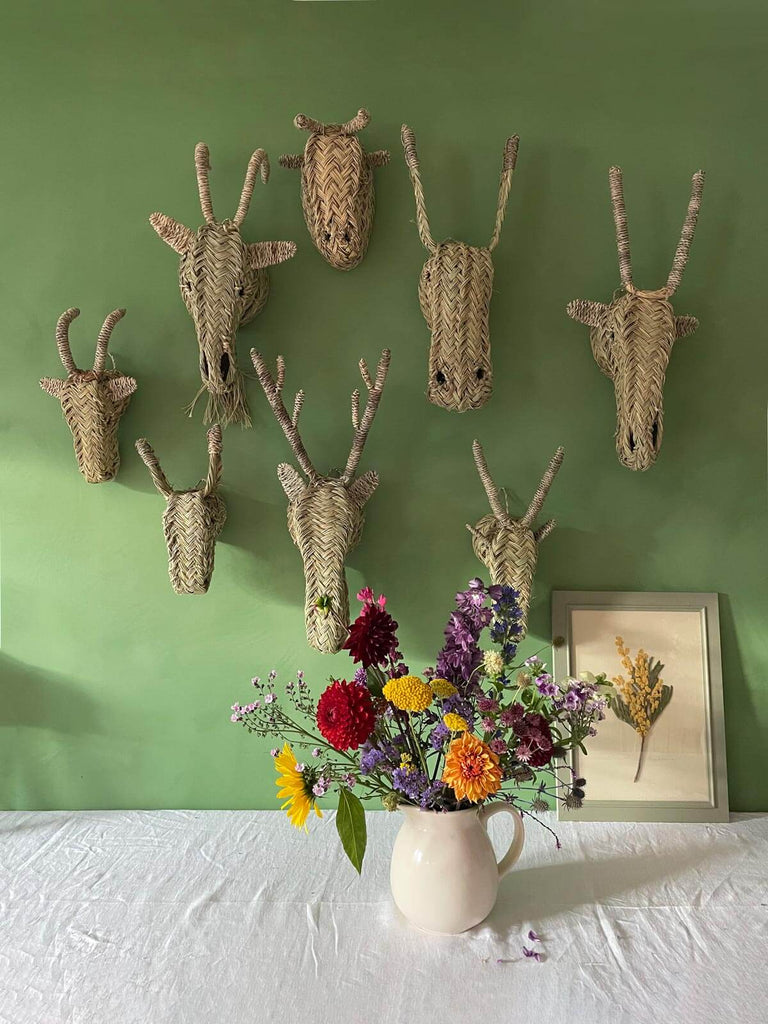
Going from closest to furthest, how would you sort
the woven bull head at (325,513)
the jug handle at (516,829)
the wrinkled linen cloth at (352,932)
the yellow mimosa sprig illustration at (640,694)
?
the wrinkled linen cloth at (352,932), the jug handle at (516,829), the woven bull head at (325,513), the yellow mimosa sprig illustration at (640,694)

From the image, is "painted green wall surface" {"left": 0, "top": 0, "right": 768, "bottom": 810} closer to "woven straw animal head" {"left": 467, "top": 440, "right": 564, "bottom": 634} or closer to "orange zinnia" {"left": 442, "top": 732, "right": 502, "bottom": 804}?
"woven straw animal head" {"left": 467, "top": 440, "right": 564, "bottom": 634}

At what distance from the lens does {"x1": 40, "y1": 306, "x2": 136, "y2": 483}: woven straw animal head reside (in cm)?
Result: 151

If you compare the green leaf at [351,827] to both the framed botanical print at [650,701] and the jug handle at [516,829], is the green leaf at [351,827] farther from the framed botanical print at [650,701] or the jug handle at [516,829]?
the framed botanical print at [650,701]

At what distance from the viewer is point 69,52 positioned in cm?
160

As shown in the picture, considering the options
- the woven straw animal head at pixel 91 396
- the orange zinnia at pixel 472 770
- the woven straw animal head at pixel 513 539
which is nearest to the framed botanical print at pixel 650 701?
the woven straw animal head at pixel 513 539

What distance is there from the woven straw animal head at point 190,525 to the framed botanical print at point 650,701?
26.5 inches

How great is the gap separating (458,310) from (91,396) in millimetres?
698

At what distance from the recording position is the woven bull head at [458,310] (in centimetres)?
146

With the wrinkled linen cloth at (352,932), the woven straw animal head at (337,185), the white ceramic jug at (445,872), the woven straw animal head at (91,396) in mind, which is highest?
the woven straw animal head at (337,185)

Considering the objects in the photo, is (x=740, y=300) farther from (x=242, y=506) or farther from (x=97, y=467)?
(x=97, y=467)

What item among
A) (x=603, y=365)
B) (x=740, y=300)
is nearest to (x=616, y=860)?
(x=603, y=365)

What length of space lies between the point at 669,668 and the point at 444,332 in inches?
30.4

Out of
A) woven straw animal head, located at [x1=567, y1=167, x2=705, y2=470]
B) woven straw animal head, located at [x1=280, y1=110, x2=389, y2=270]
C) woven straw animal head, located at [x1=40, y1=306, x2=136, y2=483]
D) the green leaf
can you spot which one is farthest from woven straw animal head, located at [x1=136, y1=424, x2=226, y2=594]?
woven straw animal head, located at [x1=567, y1=167, x2=705, y2=470]

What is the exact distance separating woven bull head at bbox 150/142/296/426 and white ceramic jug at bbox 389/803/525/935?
2.75 ft
